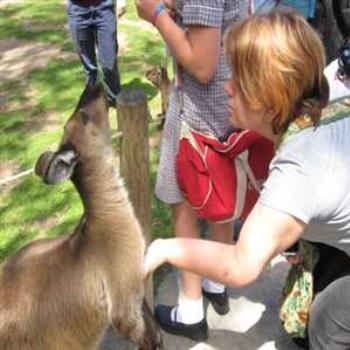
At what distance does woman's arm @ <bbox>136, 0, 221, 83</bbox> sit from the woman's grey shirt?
0.43 metres

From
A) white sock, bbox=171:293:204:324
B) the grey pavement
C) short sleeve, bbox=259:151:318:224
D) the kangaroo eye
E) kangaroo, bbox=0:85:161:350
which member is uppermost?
the kangaroo eye

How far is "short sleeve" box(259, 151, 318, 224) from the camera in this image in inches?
70.9

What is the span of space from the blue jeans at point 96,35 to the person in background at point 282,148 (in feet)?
9.50

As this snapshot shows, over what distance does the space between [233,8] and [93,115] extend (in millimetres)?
614

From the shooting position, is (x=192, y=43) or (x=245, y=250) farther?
(x=192, y=43)

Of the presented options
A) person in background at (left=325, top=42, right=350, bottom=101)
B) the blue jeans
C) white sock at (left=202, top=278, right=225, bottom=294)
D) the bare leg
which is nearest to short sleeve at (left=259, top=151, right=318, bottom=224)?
person in background at (left=325, top=42, right=350, bottom=101)

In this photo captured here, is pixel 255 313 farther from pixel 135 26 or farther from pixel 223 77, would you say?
pixel 135 26

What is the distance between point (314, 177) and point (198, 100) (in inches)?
27.6

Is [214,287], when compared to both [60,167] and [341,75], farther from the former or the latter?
[60,167]

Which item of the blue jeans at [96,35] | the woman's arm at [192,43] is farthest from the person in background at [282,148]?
the blue jeans at [96,35]

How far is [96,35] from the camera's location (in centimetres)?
494

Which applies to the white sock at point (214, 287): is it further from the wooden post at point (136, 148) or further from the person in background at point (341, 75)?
the person in background at point (341, 75)

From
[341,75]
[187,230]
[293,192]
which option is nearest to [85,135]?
[293,192]

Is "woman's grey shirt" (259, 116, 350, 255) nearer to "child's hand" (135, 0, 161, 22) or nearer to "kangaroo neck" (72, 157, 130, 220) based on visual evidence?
"kangaroo neck" (72, 157, 130, 220)
